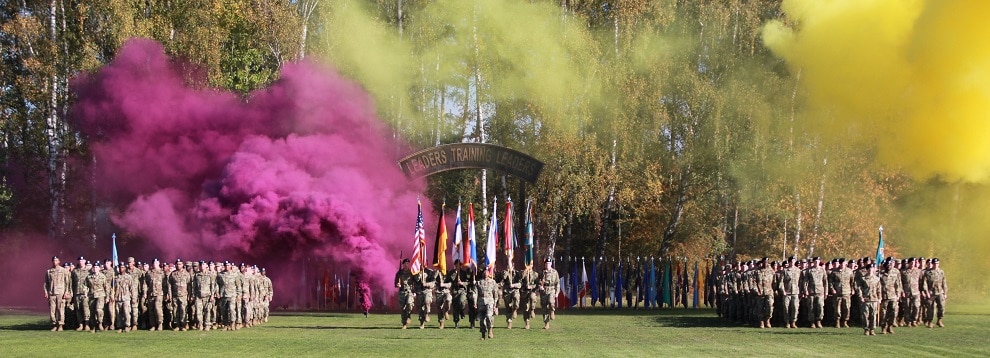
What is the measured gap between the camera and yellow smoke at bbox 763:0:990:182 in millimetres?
33938

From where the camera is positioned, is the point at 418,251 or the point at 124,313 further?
the point at 418,251

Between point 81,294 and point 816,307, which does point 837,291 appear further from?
point 81,294

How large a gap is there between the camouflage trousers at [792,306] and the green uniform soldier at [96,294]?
1556 centimetres

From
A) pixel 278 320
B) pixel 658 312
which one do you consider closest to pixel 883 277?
pixel 658 312

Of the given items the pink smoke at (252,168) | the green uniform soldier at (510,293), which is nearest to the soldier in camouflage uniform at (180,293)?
the green uniform soldier at (510,293)

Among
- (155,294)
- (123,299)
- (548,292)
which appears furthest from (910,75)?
(123,299)

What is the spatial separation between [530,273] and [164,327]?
346 inches

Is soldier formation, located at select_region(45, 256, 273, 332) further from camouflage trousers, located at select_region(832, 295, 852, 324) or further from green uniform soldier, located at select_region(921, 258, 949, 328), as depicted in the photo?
green uniform soldier, located at select_region(921, 258, 949, 328)

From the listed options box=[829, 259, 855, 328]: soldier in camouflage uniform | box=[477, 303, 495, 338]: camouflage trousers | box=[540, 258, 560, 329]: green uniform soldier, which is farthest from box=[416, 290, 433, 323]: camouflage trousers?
box=[829, 259, 855, 328]: soldier in camouflage uniform

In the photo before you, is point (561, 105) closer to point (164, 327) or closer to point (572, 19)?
point (572, 19)

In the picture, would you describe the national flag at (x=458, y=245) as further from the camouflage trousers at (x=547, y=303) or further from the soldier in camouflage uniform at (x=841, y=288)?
the soldier in camouflage uniform at (x=841, y=288)

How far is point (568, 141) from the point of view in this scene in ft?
153

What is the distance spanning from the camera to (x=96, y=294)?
96.3 feet

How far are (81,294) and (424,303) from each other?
7.89m
